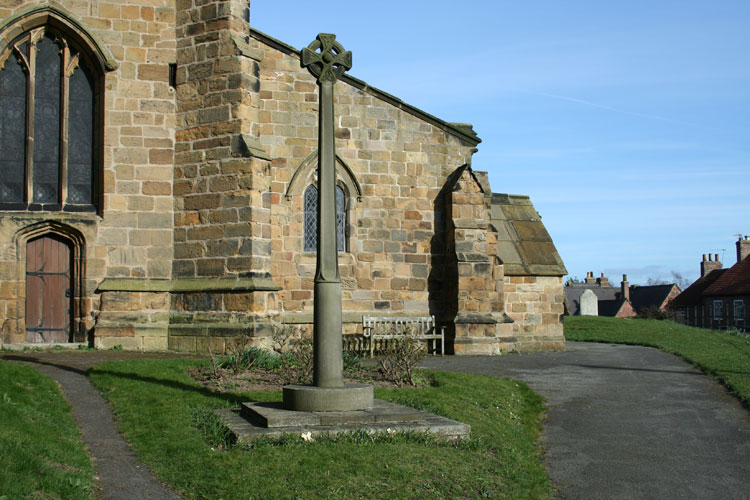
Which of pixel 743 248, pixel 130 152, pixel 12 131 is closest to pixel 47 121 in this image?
pixel 12 131

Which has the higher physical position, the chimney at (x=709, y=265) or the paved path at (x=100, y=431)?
the chimney at (x=709, y=265)

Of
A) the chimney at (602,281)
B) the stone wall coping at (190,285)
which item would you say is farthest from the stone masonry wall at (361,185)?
the chimney at (602,281)

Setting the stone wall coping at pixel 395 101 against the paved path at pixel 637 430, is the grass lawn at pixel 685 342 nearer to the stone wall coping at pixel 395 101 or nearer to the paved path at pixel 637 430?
the paved path at pixel 637 430

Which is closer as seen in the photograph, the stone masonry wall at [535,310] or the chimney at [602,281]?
the stone masonry wall at [535,310]

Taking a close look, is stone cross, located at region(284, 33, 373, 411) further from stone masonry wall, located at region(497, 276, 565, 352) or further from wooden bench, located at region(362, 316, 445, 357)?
stone masonry wall, located at region(497, 276, 565, 352)

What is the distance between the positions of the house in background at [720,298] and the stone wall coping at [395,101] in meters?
40.4

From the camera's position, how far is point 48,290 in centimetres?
1605

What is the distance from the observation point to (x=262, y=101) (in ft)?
59.8

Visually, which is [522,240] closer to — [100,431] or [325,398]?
[325,398]

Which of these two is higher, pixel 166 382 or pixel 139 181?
pixel 139 181

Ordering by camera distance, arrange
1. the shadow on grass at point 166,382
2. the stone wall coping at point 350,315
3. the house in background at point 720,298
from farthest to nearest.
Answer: the house in background at point 720,298, the stone wall coping at point 350,315, the shadow on grass at point 166,382

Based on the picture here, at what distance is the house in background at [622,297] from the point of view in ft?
224

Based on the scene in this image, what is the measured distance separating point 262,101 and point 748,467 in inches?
524

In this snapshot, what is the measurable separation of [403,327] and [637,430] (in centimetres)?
848
